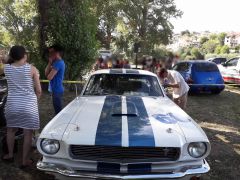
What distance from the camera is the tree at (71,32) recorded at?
11812mm

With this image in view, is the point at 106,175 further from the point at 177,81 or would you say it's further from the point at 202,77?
the point at 202,77

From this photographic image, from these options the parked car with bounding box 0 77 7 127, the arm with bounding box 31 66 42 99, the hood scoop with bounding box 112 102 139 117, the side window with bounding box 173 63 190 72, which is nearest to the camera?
the hood scoop with bounding box 112 102 139 117

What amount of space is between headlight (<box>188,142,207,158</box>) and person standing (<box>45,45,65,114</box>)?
317cm

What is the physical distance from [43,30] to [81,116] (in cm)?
801

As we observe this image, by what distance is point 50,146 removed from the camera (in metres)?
4.07

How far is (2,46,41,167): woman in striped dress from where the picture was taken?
4.78 m

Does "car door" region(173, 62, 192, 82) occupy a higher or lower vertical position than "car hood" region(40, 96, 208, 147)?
lower

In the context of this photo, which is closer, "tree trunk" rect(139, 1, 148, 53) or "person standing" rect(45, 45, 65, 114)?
"person standing" rect(45, 45, 65, 114)

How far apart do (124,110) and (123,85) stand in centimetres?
123

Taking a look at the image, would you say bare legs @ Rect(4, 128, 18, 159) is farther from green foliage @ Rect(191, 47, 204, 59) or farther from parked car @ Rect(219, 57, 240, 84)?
green foliage @ Rect(191, 47, 204, 59)

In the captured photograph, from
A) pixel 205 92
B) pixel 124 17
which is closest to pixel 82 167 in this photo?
pixel 205 92

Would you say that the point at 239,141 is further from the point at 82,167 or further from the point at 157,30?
the point at 157,30

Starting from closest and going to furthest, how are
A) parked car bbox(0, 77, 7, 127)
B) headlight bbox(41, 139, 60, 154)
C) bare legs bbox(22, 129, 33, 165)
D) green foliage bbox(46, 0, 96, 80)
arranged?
headlight bbox(41, 139, 60, 154) < bare legs bbox(22, 129, 33, 165) < parked car bbox(0, 77, 7, 127) < green foliage bbox(46, 0, 96, 80)

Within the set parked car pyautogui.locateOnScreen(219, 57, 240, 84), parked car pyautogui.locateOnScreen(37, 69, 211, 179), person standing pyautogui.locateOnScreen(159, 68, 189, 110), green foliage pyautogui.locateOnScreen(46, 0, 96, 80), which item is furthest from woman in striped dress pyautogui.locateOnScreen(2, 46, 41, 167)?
parked car pyautogui.locateOnScreen(219, 57, 240, 84)
